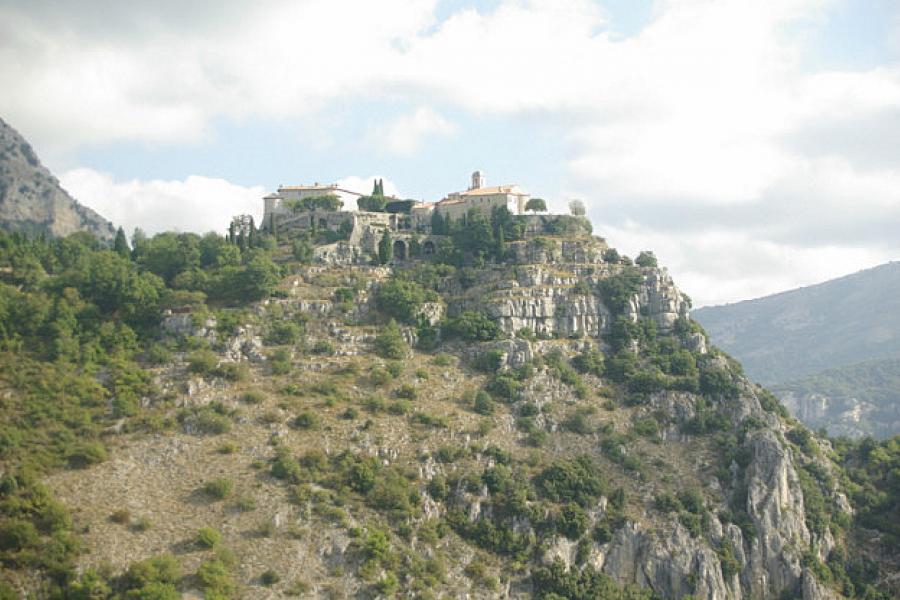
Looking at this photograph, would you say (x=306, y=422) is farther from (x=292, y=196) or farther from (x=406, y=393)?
(x=292, y=196)

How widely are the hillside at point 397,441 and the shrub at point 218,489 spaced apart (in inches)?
7.5

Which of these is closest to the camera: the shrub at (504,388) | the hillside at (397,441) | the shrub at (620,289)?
the hillside at (397,441)

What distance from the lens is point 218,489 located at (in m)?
68.1

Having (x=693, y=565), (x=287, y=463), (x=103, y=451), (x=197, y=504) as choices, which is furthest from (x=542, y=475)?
(x=103, y=451)

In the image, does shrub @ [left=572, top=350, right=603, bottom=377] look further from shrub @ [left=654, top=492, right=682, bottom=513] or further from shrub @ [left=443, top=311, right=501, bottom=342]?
shrub @ [left=654, top=492, right=682, bottom=513]

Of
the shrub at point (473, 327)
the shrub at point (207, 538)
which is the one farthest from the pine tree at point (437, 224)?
the shrub at point (207, 538)

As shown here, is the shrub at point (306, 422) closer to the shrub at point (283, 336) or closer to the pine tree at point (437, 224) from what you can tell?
the shrub at point (283, 336)

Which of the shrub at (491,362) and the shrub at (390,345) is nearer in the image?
the shrub at (390,345)

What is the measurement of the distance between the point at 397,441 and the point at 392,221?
1874 inches

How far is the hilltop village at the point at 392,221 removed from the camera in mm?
109750

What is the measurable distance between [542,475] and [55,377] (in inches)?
1809

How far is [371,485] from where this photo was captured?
72.7m

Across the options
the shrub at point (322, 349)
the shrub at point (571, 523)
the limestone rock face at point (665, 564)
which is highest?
the shrub at point (322, 349)

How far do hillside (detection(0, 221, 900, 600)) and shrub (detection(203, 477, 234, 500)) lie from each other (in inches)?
7.5
